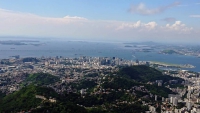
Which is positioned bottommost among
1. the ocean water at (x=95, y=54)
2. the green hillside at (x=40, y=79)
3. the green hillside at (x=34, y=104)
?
the ocean water at (x=95, y=54)

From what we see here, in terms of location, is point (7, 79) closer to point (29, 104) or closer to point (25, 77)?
point (25, 77)

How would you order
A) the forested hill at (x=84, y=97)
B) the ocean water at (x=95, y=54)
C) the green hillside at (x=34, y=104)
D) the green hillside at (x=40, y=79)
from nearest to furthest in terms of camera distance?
the green hillside at (x=34, y=104) → the forested hill at (x=84, y=97) → the green hillside at (x=40, y=79) → the ocean water at (x=95, y=54)

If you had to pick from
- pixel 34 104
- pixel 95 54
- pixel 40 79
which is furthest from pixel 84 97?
pixel 95 54

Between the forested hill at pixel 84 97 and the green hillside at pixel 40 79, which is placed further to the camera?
the green hillside at pixel 40 79

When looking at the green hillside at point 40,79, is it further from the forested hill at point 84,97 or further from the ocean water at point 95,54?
the ocean water at point 95,54

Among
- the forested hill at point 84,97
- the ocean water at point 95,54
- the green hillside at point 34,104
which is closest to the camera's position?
the green hillside at point 34,104

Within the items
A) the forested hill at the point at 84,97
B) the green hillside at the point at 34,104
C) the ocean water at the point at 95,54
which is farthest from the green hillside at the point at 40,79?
the ocean water at the point at 95,54

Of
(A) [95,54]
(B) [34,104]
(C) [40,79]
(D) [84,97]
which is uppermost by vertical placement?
(B) [34,104]

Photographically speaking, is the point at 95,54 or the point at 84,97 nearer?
the point at 84,97

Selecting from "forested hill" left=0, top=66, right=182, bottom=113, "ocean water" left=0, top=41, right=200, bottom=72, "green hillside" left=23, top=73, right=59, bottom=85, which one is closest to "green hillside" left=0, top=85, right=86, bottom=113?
"forested hill" left=0, top=66, right=182, bottom=113

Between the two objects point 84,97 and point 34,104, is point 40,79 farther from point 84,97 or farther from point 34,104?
point 34,104

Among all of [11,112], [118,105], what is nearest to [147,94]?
[118,105]
